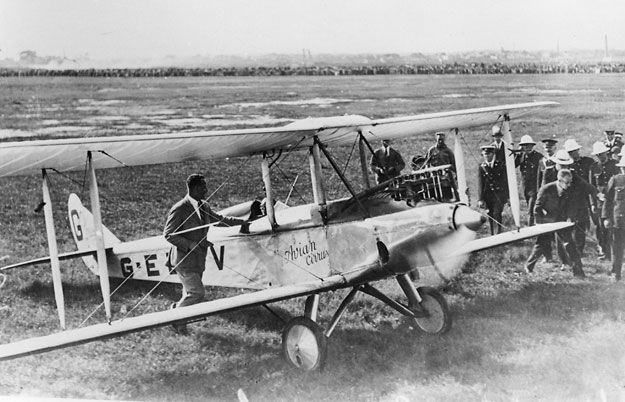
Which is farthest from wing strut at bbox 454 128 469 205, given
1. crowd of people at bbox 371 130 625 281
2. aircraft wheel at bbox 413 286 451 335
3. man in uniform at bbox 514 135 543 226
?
man in uniform at bbox 514 135 543 226

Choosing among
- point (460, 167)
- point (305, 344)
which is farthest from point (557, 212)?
point (305, 344)

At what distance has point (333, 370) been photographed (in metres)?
4.65

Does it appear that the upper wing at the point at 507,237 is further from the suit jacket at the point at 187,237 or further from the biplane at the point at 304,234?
the suit jacket at the point at 187,237

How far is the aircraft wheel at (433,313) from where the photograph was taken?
517 centimetres

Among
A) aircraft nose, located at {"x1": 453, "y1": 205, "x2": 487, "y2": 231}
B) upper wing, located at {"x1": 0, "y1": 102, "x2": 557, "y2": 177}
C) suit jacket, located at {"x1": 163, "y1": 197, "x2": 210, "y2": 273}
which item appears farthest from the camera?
suit jacket, located at {"x1": 163, "y1": 197, "x2": 210, "y2": 273}

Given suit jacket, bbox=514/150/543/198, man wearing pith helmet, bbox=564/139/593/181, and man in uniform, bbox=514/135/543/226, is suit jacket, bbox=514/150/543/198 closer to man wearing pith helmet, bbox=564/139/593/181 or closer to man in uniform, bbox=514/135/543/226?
man in uniform, bbox=514/135/543/226

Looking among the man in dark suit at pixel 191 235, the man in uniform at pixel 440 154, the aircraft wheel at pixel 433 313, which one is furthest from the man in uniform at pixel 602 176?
the man in dark suit at pixel 191 235

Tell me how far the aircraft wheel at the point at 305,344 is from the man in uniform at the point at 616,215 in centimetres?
309

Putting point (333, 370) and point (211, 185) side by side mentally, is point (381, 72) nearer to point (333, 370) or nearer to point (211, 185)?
point (211, 185)

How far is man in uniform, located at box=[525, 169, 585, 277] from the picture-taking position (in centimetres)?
612

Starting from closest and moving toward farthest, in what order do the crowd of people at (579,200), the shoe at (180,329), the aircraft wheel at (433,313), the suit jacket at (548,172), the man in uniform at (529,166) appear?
the aircraft wheel at (433,313), the shoe at (180,329), the crowd of people at (579,200), the suit jacket at (548,172), the man in uniform at (529,166)

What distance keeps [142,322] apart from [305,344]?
4.19 feet

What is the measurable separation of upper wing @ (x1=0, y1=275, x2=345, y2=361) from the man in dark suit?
0.83 meters

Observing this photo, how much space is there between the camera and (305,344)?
15.1ft
